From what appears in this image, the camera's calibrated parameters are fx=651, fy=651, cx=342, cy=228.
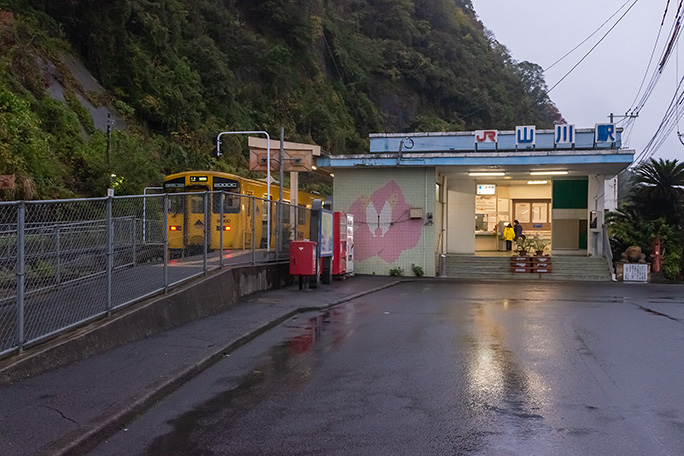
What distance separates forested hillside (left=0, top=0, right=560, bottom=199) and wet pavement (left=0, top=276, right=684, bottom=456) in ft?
38.1

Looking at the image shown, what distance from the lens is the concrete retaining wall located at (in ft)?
24.2

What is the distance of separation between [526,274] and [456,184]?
5.83 metres

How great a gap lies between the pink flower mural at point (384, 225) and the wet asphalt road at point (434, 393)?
40.6ft

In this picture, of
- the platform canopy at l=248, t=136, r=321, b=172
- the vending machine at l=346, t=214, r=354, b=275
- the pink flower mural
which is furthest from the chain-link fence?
the pink flower mural

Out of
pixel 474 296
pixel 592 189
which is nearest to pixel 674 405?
pixel 474 296

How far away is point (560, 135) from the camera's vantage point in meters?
27.6

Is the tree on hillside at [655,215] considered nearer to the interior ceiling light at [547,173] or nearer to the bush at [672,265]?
the bush at [672,265]

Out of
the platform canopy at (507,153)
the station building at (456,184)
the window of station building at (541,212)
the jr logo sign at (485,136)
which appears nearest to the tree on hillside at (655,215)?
the station building at (456,184)

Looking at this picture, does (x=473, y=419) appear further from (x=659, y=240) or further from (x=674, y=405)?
(x=659, y=240)

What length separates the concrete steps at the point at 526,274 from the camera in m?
25.2

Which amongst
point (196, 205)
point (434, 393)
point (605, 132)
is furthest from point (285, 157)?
point (605, 132)

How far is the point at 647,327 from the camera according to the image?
12.3 meters

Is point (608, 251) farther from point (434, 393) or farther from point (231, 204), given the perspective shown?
point (434, 393)

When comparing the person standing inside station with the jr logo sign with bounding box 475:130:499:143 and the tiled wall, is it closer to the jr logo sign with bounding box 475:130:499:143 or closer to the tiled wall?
the jr logo sign with bounding box 475:130:499:143
